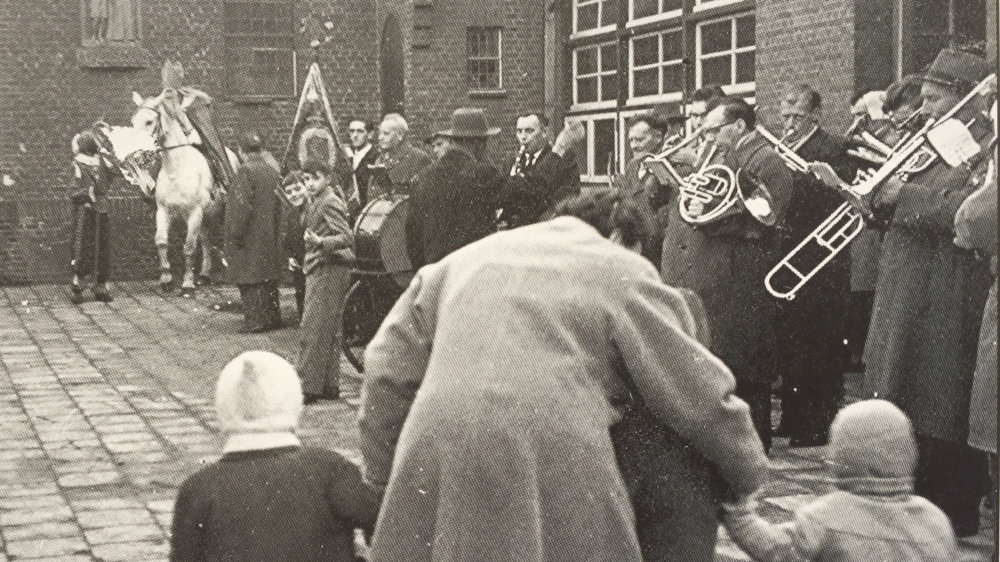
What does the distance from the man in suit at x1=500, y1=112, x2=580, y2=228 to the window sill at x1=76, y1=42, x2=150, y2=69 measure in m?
9.21

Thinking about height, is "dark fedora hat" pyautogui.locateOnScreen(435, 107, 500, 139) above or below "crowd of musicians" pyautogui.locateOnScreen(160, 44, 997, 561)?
above

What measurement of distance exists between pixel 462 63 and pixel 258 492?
16.7 meters

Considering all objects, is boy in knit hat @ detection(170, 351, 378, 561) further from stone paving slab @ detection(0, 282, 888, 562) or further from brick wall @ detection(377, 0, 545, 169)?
brick wall @ detection(377, 0, 545, 169)

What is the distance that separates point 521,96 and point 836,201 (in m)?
11.6

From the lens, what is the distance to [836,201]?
8711 mm

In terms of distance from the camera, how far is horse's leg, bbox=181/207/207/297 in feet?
58.4

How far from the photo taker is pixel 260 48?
21141mm

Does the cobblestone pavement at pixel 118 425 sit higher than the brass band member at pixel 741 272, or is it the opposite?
the brass band member at pixel 741 272

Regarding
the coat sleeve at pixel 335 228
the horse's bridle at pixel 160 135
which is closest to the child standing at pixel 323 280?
the coat sleeve at pixel 335 228

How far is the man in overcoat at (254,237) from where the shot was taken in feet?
47.3

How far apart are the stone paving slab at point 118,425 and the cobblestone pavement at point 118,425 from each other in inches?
0.4

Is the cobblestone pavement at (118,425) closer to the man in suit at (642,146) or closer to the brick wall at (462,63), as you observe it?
the man in suit at (642,146)

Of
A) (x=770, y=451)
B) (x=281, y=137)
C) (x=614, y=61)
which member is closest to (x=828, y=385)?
(x=770, y=451)

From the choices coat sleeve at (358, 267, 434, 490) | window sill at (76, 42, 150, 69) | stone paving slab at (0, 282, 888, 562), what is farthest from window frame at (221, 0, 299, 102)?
coat sleeve at (358, 267, 434, 490)
